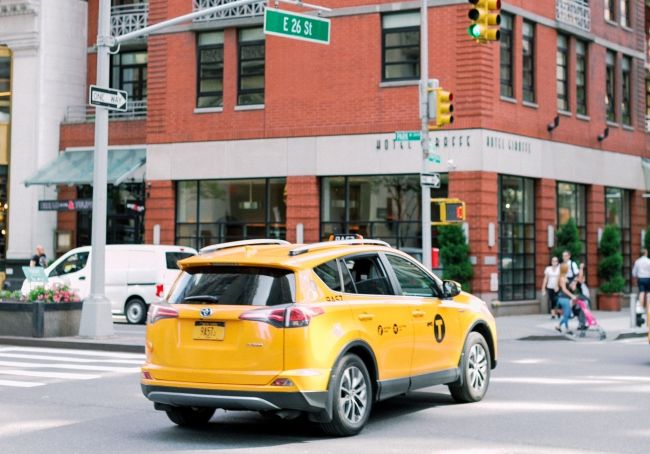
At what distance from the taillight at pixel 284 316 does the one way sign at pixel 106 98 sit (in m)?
11.1

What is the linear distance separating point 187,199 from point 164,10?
6.28 meters

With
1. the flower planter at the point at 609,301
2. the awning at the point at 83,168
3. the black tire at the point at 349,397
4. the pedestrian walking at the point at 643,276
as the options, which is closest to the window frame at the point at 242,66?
the awning at the point at 83,168

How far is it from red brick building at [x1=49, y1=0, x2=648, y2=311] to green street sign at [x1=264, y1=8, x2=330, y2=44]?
9482 mm

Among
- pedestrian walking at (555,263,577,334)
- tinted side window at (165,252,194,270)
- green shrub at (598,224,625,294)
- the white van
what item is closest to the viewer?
pedestrian walking at (555,263,577,334)

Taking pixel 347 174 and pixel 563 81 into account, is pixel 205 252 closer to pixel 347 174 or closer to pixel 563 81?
pixel 347 174

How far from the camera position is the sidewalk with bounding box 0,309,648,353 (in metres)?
19.1

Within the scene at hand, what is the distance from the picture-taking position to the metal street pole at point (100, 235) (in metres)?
19.7

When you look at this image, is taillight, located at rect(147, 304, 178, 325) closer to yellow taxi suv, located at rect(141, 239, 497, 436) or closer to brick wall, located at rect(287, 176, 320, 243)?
yellow taxi suv, located at rect(141, 239, 497, 436)

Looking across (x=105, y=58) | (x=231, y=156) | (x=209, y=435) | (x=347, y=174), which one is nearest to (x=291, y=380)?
(x=209, y=435)

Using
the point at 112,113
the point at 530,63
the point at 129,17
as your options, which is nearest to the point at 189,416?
the point at 530,63

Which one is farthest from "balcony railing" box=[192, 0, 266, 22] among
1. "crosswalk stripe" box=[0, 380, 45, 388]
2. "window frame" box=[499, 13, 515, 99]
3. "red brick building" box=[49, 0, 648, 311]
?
"crosswalk stripe" box=[0, 380, 45, 388]

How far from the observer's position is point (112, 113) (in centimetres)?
3772

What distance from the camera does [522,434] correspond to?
9625 mm

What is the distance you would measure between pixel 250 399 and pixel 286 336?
2.06ft
